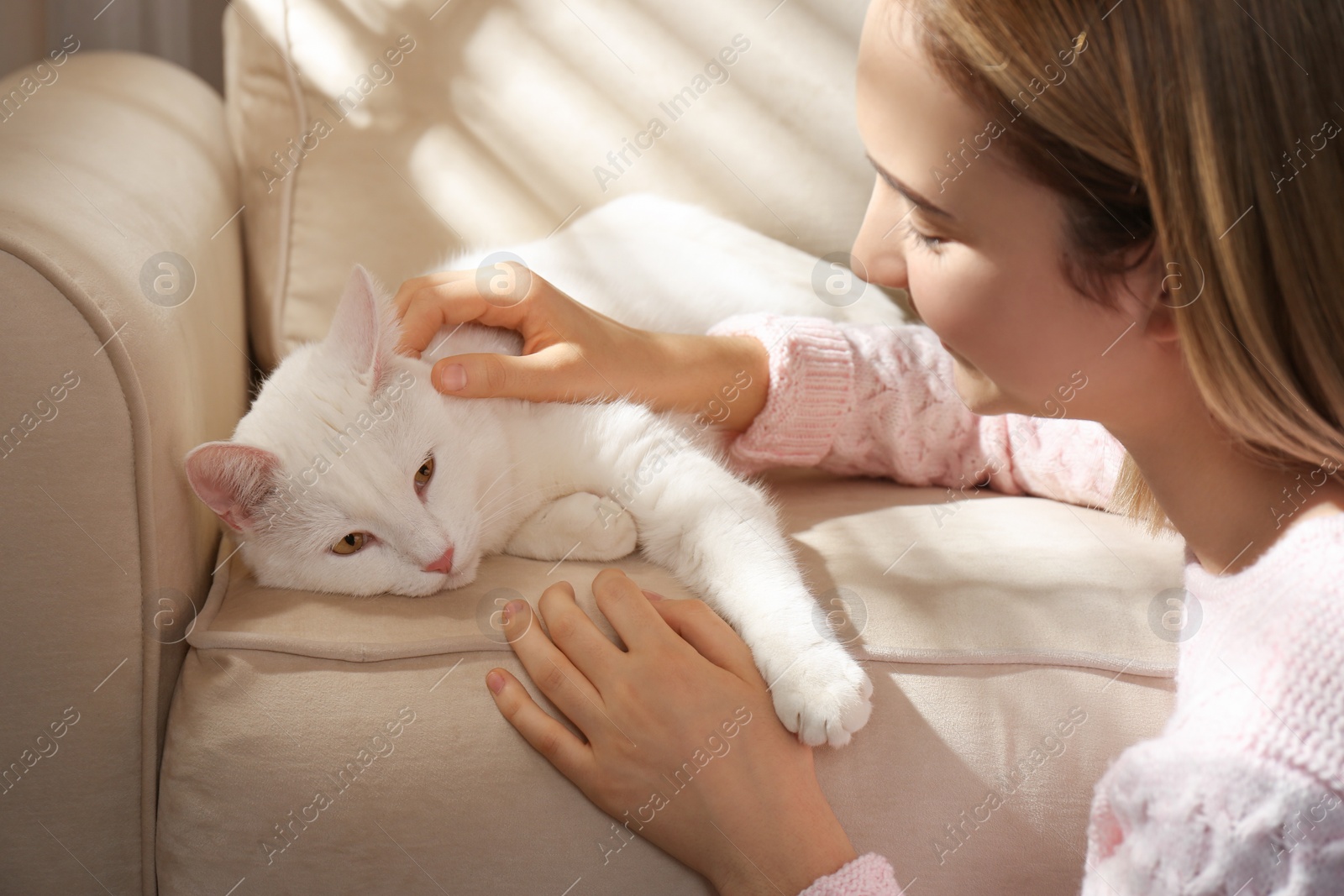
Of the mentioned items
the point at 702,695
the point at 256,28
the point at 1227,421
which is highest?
the point at 1227,421

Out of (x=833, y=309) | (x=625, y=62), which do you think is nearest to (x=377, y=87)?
(x=625, y=62)

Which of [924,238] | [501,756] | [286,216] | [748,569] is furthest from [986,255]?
[286,216]

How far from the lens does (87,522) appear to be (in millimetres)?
891

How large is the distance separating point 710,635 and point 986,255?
49cm

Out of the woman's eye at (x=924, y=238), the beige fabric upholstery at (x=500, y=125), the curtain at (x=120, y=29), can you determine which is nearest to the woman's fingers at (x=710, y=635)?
the woman's eye at (x=924, y=238)

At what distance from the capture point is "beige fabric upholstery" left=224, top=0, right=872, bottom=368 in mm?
1625

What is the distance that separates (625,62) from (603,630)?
1199mm

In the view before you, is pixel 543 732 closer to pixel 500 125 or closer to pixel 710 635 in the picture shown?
pixel 710 635

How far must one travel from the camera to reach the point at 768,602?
1022 mm

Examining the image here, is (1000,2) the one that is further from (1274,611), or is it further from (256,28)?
(256,28)

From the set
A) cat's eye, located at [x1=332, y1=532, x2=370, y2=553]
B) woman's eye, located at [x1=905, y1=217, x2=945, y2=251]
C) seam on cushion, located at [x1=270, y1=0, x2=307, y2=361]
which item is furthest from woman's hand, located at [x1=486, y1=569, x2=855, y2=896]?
seam on cushion, located at [x1=270, y1=0, x2=307, y2=361]

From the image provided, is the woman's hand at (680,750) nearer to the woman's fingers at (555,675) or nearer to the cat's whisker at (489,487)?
the woman's fingers at (555,675)

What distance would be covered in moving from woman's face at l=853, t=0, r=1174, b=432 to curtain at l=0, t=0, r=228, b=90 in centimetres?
228

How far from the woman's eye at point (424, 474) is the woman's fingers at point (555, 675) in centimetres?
27
